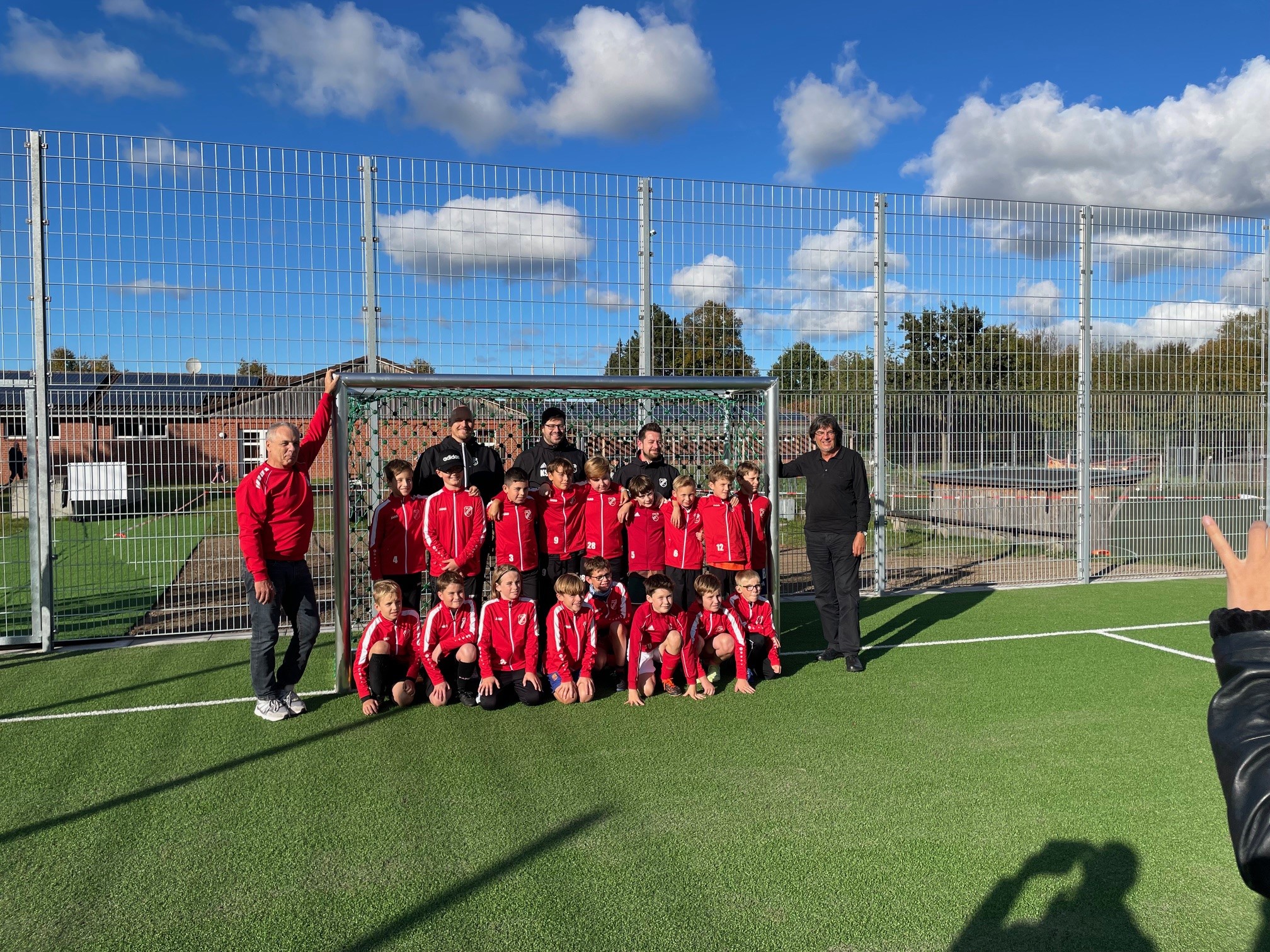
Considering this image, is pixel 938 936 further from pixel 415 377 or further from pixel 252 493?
pixel 415 377

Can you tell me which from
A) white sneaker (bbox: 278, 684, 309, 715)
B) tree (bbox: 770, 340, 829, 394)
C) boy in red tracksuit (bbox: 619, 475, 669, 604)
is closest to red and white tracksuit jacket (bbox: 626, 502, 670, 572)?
boy in red tracksuit (bbox: 619, 475, 669, 604)

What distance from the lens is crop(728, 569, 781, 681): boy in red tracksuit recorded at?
593cm

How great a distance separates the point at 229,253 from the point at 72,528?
8.50ft

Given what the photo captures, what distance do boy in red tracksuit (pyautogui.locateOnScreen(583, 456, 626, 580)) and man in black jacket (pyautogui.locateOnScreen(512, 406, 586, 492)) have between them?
0.39 metres

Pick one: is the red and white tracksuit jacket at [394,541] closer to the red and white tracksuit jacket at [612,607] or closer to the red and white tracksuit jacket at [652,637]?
the red and white tracksuit jacket at [612,607]

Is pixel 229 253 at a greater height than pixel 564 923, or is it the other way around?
pixel 229 253

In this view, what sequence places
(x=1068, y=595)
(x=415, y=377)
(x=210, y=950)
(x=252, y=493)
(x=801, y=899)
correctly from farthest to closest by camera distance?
(x=1068, y=595), (x=415, y=377), (x=252, y=493), (x=801, y=899), (x=210, y=950)

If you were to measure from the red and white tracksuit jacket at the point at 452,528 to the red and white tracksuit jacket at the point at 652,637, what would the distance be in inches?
51.7

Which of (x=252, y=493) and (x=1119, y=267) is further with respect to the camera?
(x=1119, y=267)

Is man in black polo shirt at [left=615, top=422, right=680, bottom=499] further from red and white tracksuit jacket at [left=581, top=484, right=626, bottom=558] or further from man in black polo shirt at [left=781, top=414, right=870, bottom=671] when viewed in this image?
man in black polo shirt at [left=781, top=414, right=870, bottom=671]

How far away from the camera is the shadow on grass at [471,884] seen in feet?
9.07

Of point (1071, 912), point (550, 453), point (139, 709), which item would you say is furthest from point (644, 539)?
point (1071, 912)

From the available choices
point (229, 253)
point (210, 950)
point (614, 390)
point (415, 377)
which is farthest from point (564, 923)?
point (229, 253)

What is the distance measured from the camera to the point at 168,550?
712cm
